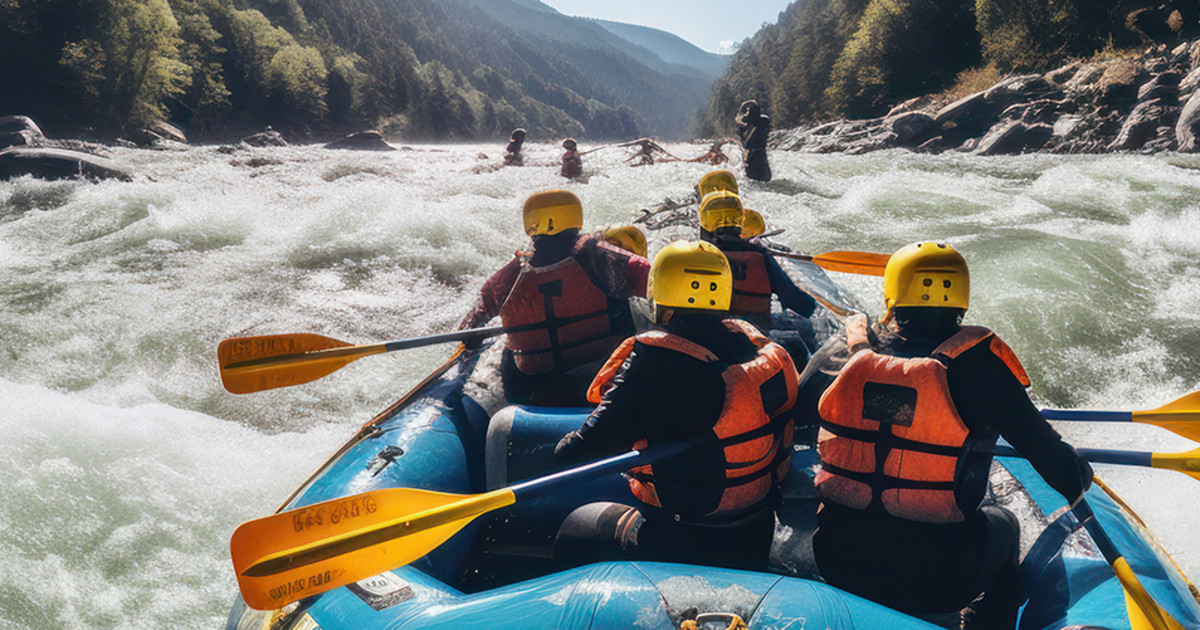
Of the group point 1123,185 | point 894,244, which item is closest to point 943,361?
point 894,244

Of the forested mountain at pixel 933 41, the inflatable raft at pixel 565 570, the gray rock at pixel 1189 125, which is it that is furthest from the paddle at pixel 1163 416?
the forested mountain at pixel 933 41

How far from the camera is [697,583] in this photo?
56.4 inches

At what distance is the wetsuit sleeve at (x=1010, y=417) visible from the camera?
1.52m

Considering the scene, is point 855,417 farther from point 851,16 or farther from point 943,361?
point 851,16

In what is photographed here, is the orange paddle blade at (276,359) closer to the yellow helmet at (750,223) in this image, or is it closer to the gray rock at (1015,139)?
the yellow helmet at (750,223)

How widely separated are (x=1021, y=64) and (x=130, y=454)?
2739 cm

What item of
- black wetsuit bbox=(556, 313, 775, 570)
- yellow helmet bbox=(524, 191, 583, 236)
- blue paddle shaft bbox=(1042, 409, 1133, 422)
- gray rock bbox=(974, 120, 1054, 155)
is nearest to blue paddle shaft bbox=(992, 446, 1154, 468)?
blue paddle shaft bbox=(1042, 409, 1133, 422)

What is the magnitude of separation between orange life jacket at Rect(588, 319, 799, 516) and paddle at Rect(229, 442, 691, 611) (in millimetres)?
144

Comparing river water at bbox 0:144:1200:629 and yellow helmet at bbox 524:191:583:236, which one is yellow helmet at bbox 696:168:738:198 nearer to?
yellow helmet at bbox 524:191:583:236

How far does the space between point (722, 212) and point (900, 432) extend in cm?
214

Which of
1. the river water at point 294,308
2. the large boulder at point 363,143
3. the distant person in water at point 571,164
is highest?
the large boulder at point 363,143

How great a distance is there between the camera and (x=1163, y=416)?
225 centimetres

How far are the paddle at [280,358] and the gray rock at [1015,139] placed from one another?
15158mm

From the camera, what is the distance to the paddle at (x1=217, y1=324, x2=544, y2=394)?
3.04m
